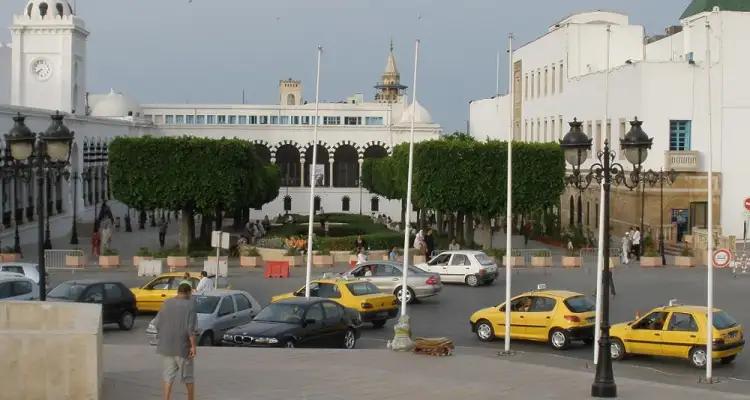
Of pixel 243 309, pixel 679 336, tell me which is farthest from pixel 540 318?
pixel 243 309

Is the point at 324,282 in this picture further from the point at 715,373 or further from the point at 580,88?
the point at 580,88

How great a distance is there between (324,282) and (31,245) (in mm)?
30627

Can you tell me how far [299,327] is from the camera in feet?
69.7

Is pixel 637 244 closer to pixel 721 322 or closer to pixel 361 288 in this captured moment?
pixel 361 288

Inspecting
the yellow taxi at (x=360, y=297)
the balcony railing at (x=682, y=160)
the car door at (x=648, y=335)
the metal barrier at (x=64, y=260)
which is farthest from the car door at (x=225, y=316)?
the balcony railing at (x=682, y=160)

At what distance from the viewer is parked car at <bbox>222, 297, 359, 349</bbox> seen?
21.0 m

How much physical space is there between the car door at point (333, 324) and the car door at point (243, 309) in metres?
2.30

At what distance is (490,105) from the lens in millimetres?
95375

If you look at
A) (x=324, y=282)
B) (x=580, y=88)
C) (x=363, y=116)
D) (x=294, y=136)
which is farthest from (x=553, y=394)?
(x=363, y=116)

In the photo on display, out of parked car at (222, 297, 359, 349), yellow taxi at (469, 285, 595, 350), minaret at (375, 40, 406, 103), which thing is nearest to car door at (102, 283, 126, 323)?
parked car at (222, 297, 359, 349)

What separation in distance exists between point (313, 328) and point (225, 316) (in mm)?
2464

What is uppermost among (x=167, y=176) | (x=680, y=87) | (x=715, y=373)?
(x=680, y=87)

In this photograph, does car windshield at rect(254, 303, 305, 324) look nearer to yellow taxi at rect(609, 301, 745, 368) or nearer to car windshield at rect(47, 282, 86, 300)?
car windshield at rect(47, 282, 86, 300)

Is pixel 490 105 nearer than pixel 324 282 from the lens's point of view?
No
